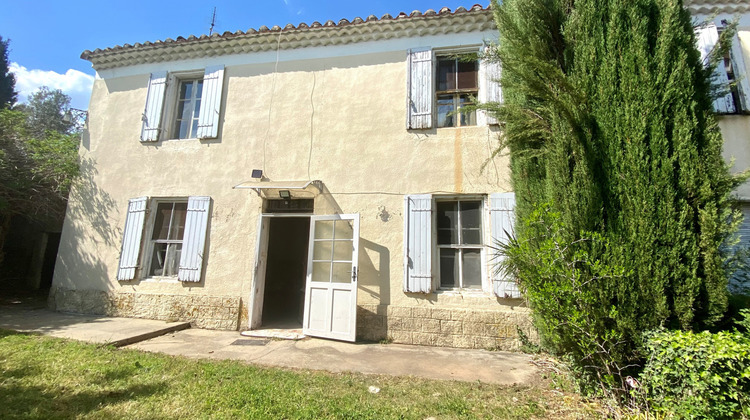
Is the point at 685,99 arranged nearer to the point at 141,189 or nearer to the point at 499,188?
the point at 499,188

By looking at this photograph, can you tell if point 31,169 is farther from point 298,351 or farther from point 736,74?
point 736,74

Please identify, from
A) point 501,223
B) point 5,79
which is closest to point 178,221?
point 501,223

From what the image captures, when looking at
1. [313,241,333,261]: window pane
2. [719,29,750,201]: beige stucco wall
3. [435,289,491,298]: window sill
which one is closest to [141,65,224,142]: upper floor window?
[313,241,333,261]: window pane

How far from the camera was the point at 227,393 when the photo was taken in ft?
10.1

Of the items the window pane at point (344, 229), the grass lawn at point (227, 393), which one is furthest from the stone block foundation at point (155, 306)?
the window pane at point (344, 229)

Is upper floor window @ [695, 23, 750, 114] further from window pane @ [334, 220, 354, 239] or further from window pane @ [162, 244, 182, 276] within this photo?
window pane @ [162, 244, 182, 276]

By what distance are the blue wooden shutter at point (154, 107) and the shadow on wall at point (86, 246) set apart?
4.82ft

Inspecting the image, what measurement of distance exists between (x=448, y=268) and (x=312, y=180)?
292 cm

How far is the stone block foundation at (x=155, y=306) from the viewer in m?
5.84

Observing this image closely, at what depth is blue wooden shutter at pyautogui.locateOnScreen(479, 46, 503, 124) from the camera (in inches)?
222

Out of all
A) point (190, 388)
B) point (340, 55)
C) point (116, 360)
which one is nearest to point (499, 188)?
point (340, 55)

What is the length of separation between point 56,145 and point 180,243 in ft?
12.5

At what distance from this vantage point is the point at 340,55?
6.43 m

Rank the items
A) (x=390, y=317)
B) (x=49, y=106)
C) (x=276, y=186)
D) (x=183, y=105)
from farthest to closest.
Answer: (x=49, y=106) < (x=183, y=105) < (x=276, y=186) < (x=390, y=317)
